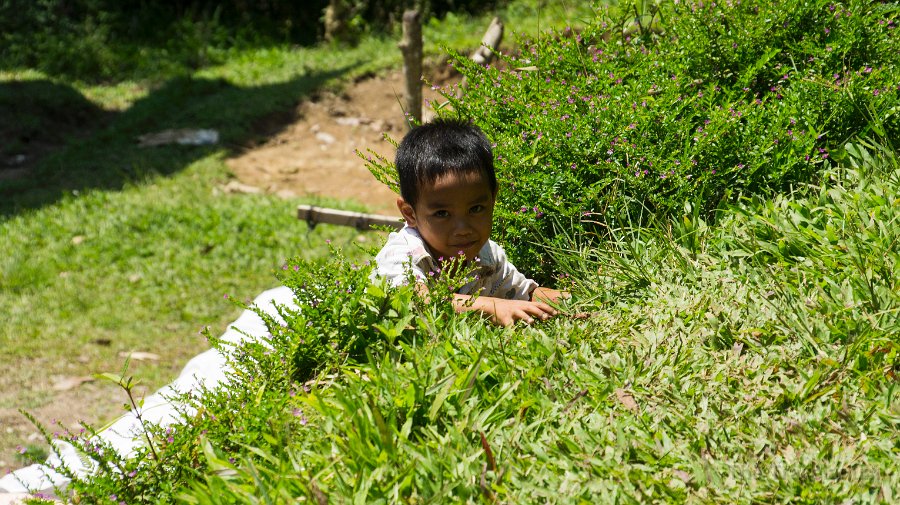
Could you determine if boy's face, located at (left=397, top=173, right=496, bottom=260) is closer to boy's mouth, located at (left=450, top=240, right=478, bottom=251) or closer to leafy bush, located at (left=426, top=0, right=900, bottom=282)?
boy's mouth, located at (left=450, top=240, right=478, bottom=251)

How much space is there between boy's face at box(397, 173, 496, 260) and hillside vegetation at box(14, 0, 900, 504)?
27 cm

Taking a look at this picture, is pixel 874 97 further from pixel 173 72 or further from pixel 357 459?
pixel 173 72

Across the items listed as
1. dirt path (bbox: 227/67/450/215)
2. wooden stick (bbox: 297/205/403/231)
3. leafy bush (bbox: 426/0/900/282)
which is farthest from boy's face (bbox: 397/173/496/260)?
dirt path (bbox: 227/67/450/215)

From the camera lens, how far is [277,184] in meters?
9.43

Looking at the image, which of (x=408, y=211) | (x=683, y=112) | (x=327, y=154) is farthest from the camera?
(x=327, y=154)

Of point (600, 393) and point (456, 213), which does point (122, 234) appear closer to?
point (456, 213)

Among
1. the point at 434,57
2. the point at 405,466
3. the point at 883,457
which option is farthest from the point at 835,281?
the point at 434,57

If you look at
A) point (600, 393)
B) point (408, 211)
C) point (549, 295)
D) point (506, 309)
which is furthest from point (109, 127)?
point (600, 393)

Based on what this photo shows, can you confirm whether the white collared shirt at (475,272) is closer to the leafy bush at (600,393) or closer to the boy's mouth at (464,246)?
the boy's mouth at (464,246)

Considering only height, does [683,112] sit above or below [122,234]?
above

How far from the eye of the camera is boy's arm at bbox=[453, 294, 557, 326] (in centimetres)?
288

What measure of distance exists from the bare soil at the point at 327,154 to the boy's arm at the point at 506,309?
3.74 meters

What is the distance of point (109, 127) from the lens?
10.8 metres

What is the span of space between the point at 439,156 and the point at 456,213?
22 cm
